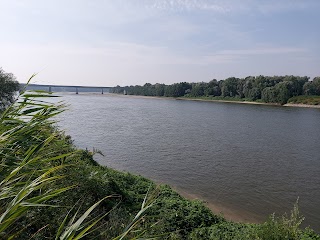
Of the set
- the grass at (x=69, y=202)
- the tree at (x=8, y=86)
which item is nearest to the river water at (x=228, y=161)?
the grass at (x=69, y=202)

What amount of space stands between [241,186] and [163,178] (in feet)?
20.8

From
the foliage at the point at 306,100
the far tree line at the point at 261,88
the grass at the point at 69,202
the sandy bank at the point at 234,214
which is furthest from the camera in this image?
the far tree line at the point at 261,88

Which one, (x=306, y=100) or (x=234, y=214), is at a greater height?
(x=306, y=100)

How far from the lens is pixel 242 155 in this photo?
106 feet

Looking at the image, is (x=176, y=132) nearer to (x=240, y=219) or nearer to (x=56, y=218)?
(x=240, y=219)

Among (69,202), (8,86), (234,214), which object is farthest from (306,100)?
(69,202)

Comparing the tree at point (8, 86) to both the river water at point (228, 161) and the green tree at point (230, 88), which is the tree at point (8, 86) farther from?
the green tree at point (230, 88)

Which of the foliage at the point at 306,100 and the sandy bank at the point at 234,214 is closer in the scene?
the sandy bank at the point at 234,214

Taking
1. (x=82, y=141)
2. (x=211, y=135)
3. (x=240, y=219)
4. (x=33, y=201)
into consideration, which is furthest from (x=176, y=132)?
(x=33, y=201)

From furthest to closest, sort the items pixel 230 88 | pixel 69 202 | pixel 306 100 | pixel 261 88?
pixel 230 88 → pixel 261 88 → pixel 306 100 → pixel 69 202

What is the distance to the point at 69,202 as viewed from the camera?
833 cm

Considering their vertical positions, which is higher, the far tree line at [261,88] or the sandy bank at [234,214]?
the far tree line at [261,88]

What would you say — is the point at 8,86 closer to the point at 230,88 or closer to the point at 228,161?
the point at 228,161

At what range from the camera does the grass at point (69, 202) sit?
8.61 ft
